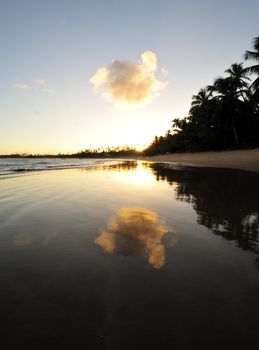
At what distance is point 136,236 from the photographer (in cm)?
497

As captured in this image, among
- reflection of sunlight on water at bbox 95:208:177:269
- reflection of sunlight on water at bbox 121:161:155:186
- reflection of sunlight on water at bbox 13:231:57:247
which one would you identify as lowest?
reflection of sunlight on water at bbox 121:161:155:186

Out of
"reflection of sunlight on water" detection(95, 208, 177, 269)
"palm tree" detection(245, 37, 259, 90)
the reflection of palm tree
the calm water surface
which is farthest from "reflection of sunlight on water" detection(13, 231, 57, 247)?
"palm tree" detection(245, 37, 259, 90)

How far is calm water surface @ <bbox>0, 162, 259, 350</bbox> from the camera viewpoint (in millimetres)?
2256

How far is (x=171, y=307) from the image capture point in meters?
2.65

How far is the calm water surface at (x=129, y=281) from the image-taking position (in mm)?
2256

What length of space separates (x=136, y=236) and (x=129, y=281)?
1.78m

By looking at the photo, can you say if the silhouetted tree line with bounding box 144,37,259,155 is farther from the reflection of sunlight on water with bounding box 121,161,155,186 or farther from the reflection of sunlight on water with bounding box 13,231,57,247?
the reflection of sunlight on water with bounding box 13,231,57,247

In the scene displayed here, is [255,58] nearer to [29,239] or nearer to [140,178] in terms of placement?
[140,178]

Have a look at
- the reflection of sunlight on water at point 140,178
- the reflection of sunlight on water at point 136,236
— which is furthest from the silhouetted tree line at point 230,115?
the reflection of sunlight on water at point 136,236

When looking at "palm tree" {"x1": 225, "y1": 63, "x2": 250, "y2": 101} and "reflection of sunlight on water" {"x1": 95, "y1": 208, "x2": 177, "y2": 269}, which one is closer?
"reflection of sunlight on water" {"x1": 95, "y1": 208, "x2": 177, "y2": 269}

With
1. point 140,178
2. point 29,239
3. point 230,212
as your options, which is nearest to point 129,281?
point 29,239

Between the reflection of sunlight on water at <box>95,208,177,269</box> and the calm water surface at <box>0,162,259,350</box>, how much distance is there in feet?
0.06

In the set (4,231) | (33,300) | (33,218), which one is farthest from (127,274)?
(33,218)

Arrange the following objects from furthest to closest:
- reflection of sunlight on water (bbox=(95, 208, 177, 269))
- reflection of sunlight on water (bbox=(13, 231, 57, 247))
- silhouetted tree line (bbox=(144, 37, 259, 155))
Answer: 1. silhouetted tree line (bbox=(144, 37, 259, 155))
2. reflection of sunlight on water (bbox=(13, 231, 57, 247))
3. reflection of sunlight on water (bbox=(95, 208, 177, 269))
